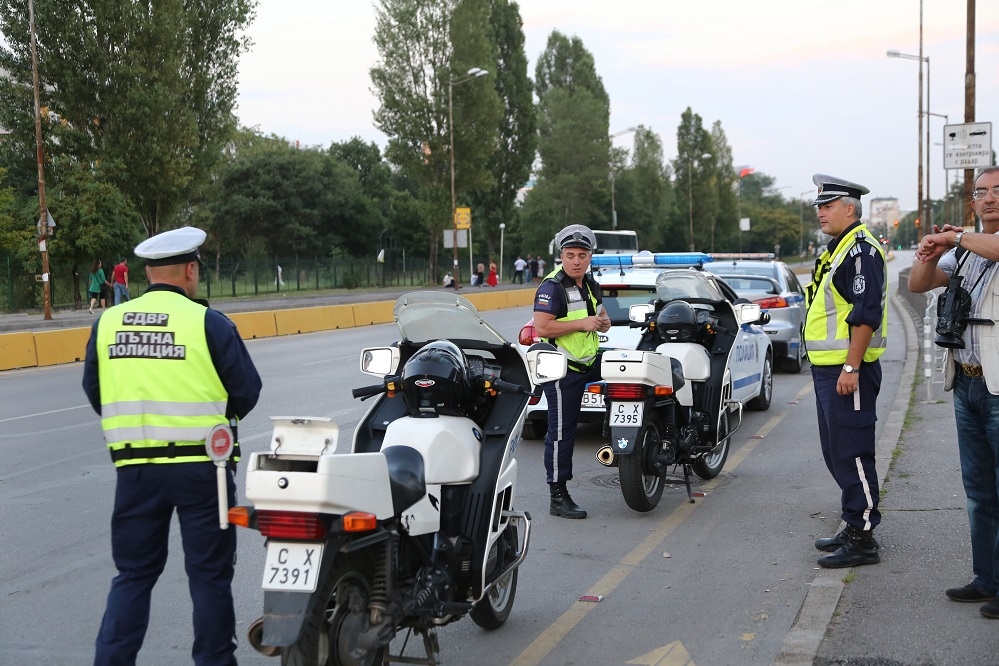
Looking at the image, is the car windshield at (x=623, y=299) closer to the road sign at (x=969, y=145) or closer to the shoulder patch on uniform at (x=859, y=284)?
the shoulder patch on uniform at (x=859, y=284)

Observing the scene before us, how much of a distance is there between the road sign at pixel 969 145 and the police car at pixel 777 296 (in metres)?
2.79

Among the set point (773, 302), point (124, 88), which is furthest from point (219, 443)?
point (124, 88)

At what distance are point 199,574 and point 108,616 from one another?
0.37 m

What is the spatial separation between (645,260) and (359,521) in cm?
851

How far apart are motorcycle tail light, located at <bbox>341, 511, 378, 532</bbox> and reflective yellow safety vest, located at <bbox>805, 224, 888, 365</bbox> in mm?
3160

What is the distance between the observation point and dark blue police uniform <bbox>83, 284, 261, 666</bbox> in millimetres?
3771

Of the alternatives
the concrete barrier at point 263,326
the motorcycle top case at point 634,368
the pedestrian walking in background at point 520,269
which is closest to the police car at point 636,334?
the motorcycle top case at point 634,368

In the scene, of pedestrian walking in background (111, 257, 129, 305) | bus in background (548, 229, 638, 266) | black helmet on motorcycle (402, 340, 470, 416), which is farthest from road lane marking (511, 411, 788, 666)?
bus in background (548, 229, 638, 266)

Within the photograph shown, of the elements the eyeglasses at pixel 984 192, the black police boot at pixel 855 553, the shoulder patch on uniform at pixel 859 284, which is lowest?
the black police boot at pixel 855 553

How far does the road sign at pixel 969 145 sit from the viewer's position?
1505 cm

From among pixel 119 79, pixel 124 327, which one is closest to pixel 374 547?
pixel 124 327

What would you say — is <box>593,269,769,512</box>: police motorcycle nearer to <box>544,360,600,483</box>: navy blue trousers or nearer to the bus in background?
<box>544,360,600,483</box>: navy blue trousers

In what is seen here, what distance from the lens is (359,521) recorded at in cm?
344

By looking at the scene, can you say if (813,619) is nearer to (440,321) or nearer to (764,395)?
(440,321)
